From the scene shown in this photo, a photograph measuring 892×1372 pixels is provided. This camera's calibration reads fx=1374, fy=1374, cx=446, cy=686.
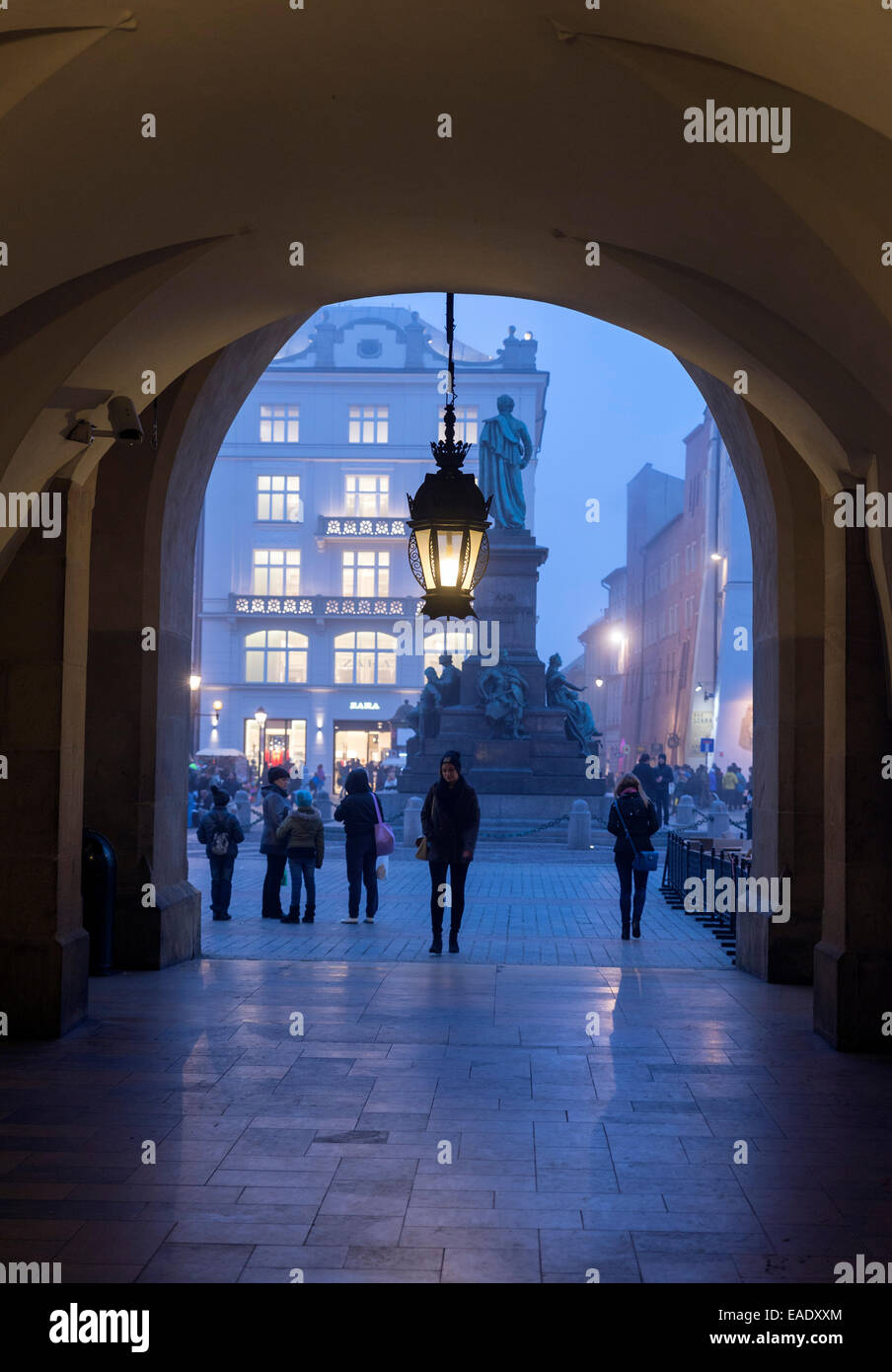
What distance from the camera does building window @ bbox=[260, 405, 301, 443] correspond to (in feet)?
181

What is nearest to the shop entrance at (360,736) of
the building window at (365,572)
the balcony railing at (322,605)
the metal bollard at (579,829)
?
the balcony railing at (322,605)

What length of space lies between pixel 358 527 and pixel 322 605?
11.2 feet

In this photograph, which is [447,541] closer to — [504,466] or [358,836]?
[358,836]

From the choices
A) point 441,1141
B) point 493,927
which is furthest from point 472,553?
point 493,927

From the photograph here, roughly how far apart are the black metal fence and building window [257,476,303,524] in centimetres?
3758

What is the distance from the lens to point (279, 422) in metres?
55.4

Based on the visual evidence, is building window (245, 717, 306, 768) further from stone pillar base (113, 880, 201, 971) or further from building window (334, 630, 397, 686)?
stone pillar base (113, 880, 201, 971)

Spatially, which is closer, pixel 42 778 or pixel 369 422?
pixel 42 778

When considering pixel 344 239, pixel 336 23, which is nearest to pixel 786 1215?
pixel 336 23

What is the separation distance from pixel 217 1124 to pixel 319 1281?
2.09 metres

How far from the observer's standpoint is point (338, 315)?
5788 cm

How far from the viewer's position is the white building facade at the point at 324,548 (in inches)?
2121

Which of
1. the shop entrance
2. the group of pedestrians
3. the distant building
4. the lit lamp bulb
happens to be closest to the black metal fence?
the group of pedestrians

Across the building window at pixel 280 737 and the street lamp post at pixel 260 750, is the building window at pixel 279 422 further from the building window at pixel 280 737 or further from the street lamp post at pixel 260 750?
the building window at pixel 280 737
